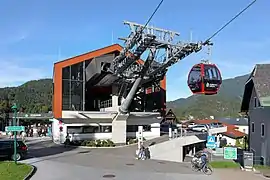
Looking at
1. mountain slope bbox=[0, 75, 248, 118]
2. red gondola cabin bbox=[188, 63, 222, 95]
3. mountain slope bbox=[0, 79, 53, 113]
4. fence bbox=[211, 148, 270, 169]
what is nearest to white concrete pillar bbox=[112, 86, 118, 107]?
fence bbox=[211, 148, 270, 169]

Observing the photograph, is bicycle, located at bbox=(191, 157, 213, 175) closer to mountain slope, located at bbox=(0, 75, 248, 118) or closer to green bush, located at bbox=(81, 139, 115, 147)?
green bush, located at bbox=(81, 139, 115, 147)

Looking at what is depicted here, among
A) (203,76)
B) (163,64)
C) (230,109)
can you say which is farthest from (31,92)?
(203,76)

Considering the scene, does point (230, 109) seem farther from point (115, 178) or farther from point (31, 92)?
point (115, 178)

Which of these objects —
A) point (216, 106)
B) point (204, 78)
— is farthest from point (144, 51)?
point (216, 106)

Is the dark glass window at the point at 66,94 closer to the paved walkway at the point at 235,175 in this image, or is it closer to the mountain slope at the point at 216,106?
the paved walkway at the point at 235,175

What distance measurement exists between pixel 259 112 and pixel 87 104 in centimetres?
2441

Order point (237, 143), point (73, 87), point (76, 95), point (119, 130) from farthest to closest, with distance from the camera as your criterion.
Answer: point (237, 143)
point (76, 95)
point (73, 87)
point (119, 130)

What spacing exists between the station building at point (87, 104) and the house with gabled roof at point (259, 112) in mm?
11987

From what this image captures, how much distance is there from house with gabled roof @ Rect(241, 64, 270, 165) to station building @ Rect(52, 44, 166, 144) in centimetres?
1199

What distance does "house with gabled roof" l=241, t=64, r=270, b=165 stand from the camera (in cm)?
2889

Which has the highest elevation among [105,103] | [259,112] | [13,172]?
[105,103]

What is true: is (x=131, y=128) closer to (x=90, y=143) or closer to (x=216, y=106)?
(x=90, y=143)

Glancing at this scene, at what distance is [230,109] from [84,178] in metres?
152

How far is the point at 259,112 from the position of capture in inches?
1308
